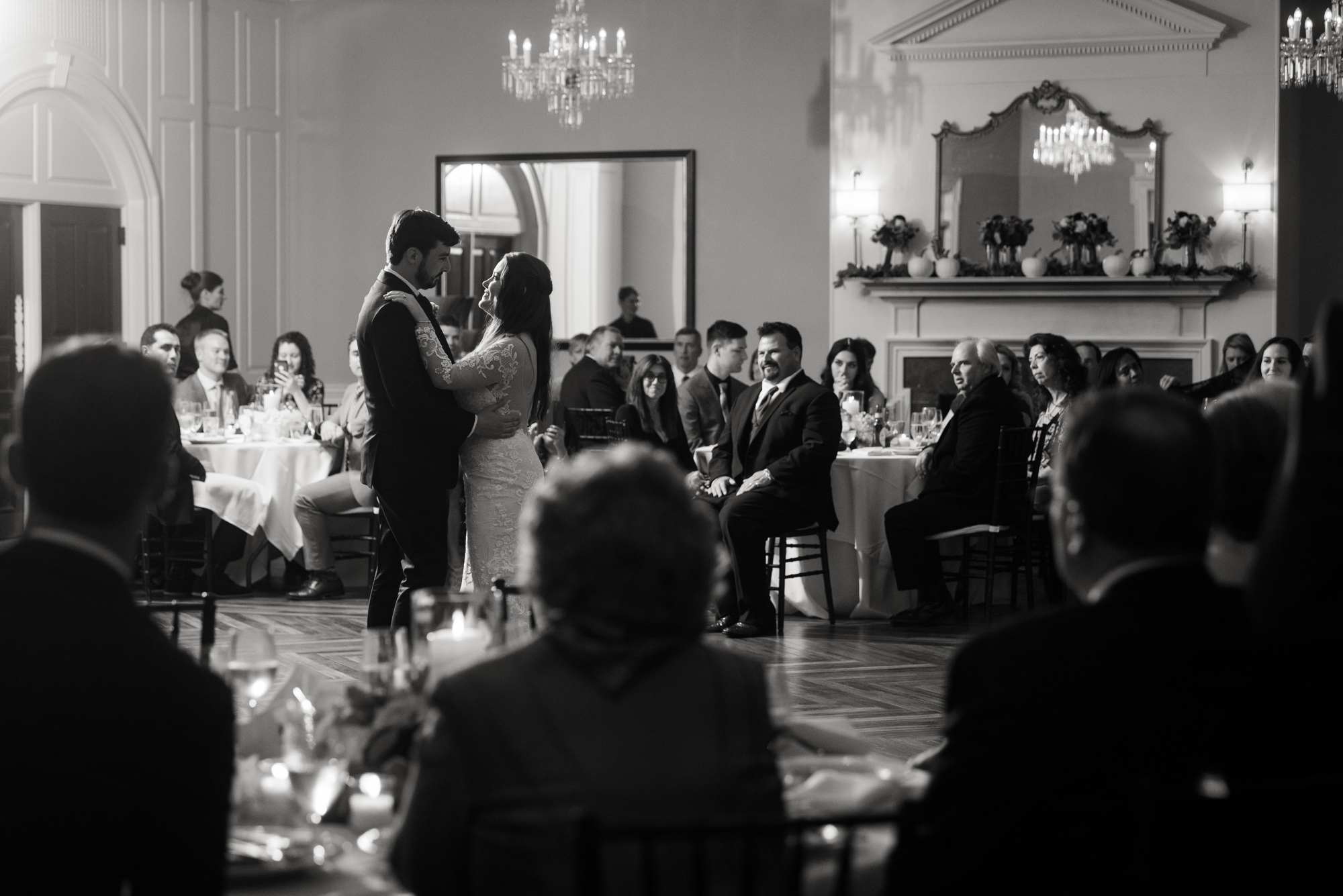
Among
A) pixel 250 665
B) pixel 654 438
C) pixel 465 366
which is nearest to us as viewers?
pixel 250 665

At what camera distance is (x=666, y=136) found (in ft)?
38.9

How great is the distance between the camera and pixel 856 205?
11109mm

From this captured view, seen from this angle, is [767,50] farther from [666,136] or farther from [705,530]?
[705,530]

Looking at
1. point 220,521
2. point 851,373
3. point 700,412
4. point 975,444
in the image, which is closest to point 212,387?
point 220,521

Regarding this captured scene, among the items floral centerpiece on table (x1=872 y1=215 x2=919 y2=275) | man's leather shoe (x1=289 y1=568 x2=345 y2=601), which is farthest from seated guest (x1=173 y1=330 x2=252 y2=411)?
floral centerpiece on table (x1=872 y1=215 x2=919 y2=275)

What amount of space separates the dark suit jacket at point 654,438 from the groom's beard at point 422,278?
11.1 ft

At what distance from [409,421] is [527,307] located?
1.58ft

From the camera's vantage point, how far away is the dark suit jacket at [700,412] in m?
8.62

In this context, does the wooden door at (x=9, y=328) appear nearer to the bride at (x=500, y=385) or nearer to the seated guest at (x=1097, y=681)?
the bride at (x=500, y=385)

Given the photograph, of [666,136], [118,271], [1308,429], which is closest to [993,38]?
[666,136]

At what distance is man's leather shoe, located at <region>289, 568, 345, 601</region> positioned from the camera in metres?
7.70

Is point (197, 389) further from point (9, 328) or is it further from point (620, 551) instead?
point (620, 551)

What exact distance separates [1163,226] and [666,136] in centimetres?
363

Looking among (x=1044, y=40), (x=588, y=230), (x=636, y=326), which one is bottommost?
(x=636, y=326)
